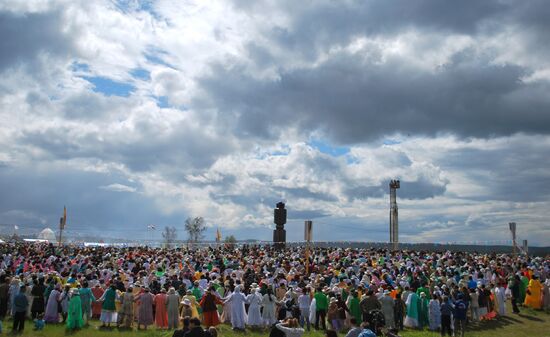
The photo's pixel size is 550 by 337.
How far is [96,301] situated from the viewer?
1880 centimetres

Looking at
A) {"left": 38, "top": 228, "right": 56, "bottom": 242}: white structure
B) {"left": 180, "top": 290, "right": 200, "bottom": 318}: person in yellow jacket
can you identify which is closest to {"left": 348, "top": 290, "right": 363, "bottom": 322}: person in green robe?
{"left": 180, "top": 290, "right": 200, "bottom": 318}: person in yellow jacket

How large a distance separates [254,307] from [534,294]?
12796mm

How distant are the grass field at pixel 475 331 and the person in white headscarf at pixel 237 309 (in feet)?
1.05

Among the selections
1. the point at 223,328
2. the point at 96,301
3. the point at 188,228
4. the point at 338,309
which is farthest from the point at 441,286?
the point at 188,228

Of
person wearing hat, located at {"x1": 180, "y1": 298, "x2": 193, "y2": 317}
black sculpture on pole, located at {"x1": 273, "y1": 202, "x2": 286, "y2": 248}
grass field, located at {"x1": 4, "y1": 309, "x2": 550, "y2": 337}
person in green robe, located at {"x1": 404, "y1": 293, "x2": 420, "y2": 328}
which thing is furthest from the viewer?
black sculpture on pole, located at {"x1": 273, "y1": 202, "x2": 286, "y2": 248}

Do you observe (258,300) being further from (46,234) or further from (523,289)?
(46,234)

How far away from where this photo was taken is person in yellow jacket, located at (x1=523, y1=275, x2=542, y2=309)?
879 inches

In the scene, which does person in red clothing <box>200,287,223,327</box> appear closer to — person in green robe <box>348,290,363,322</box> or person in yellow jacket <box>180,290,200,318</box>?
person in yellow jacket <box>180,290,200,318</box>

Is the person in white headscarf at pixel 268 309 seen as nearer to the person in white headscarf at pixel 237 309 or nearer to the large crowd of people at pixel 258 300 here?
the large crowd of people at pixel 258 300

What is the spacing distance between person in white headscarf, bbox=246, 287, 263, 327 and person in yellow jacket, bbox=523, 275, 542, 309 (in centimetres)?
1225

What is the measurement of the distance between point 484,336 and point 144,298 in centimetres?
1185

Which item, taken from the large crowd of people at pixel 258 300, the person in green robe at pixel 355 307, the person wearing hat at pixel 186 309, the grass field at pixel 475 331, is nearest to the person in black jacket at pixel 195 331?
the large crowd of people at pixel 258 300

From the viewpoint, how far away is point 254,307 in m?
18.2

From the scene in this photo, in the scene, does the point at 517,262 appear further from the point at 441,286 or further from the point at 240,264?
the point at 240,264
